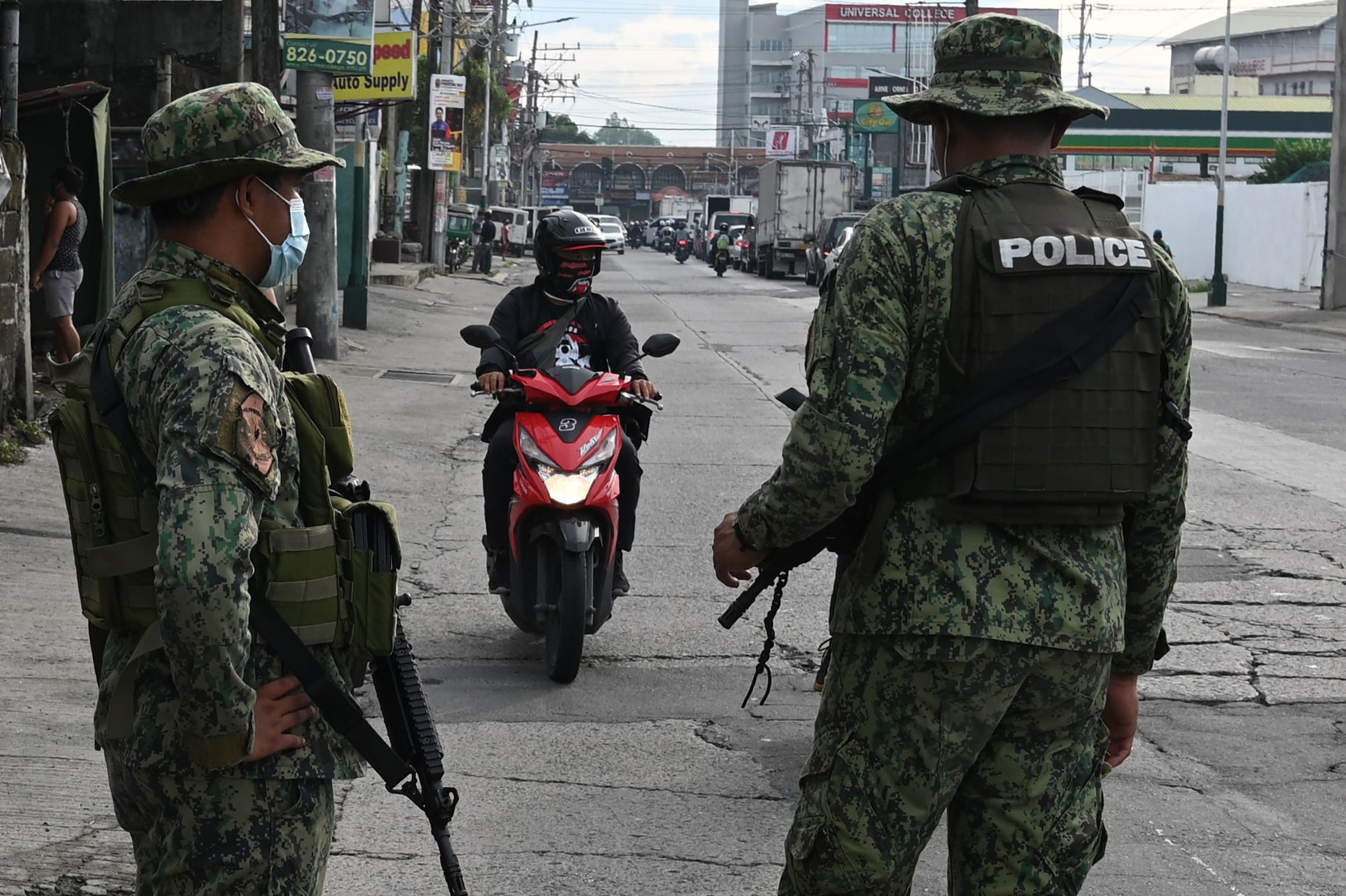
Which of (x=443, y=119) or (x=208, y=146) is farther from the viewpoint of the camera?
(x=443, y=119)

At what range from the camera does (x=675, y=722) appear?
18.8 feet

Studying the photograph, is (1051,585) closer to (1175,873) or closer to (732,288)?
(1175,873)

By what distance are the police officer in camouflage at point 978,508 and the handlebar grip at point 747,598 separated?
0.28ft

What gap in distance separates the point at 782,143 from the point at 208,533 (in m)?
116

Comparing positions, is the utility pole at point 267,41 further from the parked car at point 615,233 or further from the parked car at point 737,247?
the parked car at point 615,233

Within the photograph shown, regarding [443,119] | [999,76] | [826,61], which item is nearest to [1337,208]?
[443,119]

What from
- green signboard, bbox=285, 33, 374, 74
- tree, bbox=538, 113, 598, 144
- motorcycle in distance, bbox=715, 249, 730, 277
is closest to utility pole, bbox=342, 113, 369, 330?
green signboard, bbox=285, 33, 374, 74

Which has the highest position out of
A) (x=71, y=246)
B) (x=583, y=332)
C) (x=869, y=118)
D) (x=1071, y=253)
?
(x=869, y=118)

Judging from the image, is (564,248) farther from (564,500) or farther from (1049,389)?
(1049,389)

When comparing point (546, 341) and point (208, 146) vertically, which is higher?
point (208, 146)

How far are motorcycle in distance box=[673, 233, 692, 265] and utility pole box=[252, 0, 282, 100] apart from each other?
4848 cm

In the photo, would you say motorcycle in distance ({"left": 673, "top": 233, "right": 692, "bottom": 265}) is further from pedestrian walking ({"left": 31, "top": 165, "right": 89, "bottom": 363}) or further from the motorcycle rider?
the motorcycle rider

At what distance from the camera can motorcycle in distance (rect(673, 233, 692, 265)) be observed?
213ft

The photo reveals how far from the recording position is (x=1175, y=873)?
14.3 ft
